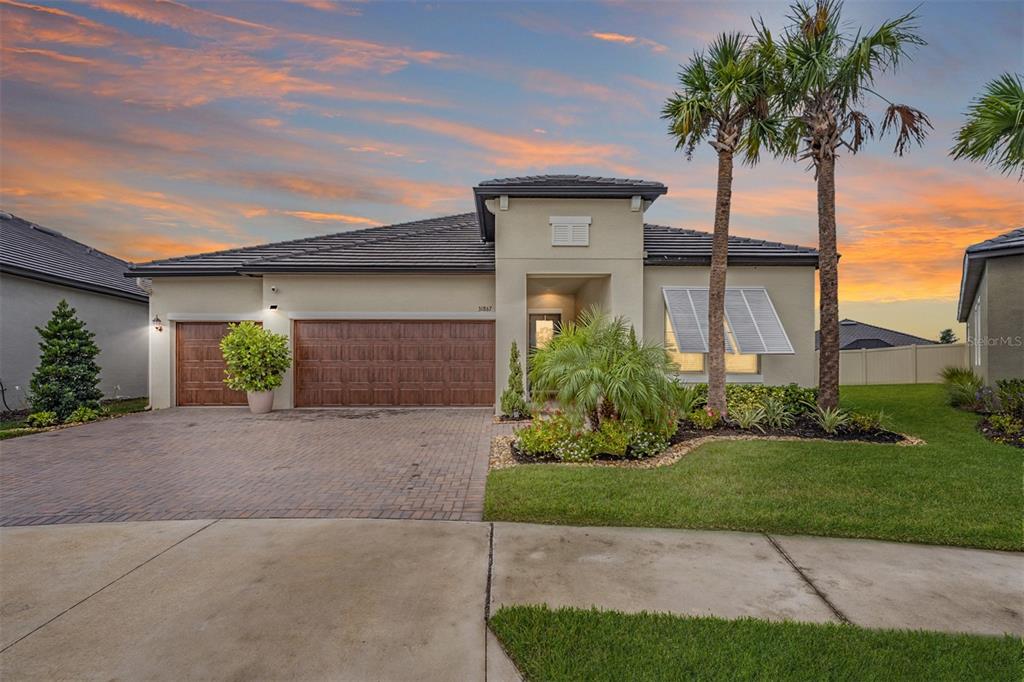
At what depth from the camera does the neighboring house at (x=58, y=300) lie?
12.6m

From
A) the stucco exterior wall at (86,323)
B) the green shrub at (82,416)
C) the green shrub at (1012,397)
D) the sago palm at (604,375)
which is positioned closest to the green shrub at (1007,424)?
the green shrub at (1012,397)

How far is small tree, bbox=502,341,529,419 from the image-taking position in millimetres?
11406

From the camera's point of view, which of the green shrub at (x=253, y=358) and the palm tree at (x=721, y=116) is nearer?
the palm tree at (x=721, y=116)

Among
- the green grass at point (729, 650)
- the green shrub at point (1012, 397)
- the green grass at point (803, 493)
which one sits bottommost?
the green grass at point (729, 650)

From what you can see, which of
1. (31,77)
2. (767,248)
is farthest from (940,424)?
(31,77)

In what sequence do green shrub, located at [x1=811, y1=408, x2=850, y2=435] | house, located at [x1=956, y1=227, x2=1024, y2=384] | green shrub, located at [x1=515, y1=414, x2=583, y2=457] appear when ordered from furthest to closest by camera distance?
1. house, located at [x1=956, y1=227, x2=1024, y2=384]
2. green shrub, located at [x1=811, y1=408, x2=850, y2=435]
3. green shrub, located at [x1=515, y1=414, x2=583, y2=457]

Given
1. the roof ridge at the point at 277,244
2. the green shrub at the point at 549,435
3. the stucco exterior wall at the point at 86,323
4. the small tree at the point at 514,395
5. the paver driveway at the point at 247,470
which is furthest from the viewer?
the roof ridge at the point at 277,244

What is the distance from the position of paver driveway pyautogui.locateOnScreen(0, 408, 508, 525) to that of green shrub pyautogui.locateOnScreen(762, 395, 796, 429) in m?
5.84

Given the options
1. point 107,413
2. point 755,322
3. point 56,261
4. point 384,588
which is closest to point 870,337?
point 755,322

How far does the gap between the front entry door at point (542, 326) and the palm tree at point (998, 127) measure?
11408mm

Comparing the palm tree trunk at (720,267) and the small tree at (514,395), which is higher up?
the palm tree trunk at (720,267)

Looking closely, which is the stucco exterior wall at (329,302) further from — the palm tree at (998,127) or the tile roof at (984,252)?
the tile roof at (984,252)

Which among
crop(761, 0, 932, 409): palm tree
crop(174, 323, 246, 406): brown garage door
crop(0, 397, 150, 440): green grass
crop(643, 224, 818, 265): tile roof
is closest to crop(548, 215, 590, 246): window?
crop(643, 224, 818, 265): tile roof

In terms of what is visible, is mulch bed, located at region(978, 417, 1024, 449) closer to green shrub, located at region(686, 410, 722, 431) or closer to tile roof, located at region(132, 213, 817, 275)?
green shrub, located at region(686, 410, 722, 431)
